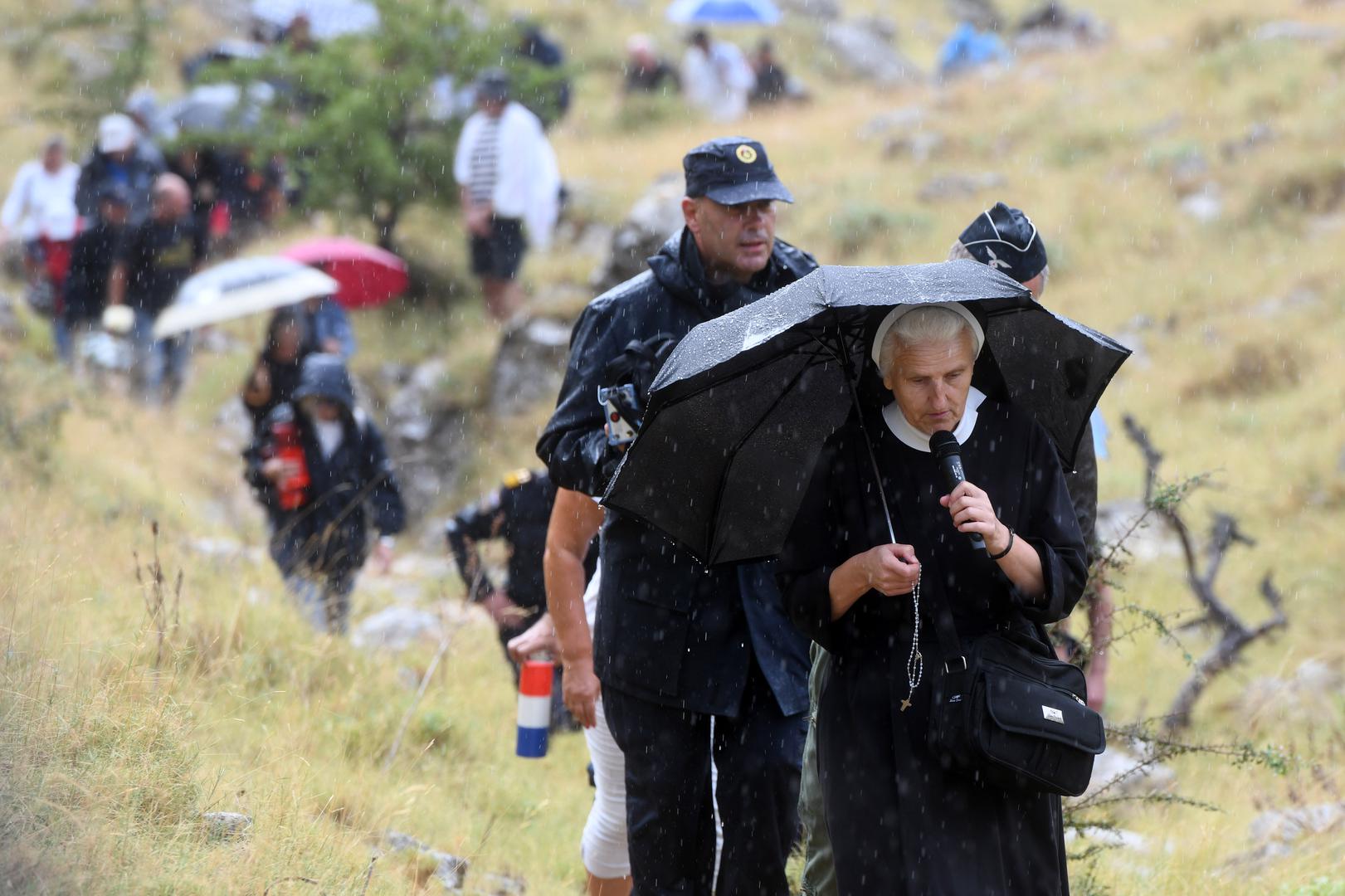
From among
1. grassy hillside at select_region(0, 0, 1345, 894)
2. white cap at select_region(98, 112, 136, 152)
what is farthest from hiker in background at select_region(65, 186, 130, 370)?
grassy hillside at select_region(0, 0, 1345, 894)

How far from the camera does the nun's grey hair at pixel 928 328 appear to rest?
326cm

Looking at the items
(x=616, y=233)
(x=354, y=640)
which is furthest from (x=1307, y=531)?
(x=616, y=233)

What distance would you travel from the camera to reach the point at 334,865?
12.7 feet

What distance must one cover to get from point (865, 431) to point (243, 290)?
8.05 meters

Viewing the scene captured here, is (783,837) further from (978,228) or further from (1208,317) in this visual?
(1208,317)

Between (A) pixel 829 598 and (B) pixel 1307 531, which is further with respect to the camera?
(B) pixel 1307 531

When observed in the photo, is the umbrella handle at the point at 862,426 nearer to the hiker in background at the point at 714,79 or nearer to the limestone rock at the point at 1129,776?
the limestone rock at the point at 1129,776

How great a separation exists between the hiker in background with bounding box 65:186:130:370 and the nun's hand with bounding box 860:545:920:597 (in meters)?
12.5

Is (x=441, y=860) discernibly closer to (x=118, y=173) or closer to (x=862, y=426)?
(x=862, y=426)

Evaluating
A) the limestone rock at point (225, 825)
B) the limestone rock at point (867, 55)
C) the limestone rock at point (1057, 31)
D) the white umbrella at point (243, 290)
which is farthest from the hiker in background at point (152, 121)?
the limestone rock at point (1057, 31)

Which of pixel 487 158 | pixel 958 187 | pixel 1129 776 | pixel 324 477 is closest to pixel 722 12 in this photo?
pixel 958 187

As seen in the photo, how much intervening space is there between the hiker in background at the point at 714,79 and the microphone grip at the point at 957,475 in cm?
2084

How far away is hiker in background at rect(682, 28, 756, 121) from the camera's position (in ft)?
76.5

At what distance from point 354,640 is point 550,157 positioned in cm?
847
